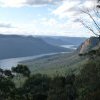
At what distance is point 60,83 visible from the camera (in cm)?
6019

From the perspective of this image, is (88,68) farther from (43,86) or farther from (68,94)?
(43,86)

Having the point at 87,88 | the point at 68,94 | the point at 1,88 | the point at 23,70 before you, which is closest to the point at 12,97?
the point at 1,88

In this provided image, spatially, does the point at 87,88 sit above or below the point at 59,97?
above

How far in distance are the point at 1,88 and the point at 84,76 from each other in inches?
814

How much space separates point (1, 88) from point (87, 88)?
1171 inches

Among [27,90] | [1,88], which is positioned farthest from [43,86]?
[1,88]

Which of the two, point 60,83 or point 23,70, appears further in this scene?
point 23,70

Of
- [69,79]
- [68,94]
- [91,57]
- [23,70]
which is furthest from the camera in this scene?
[23,70]

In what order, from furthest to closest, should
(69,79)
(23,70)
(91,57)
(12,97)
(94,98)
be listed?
1. (23,70)
2. (69,79)
3. (12,97)
4. (91,57)
5. (94,98)

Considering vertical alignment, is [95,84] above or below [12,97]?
above

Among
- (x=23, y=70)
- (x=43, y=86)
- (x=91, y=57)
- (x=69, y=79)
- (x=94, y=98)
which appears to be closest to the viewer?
(x=94, y=98)

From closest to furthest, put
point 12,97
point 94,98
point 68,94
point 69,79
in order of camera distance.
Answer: point 94,98
point 68,94
point 12,97
point 69,79

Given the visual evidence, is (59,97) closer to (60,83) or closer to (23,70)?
(60,83)

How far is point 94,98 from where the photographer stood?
27766 mm
